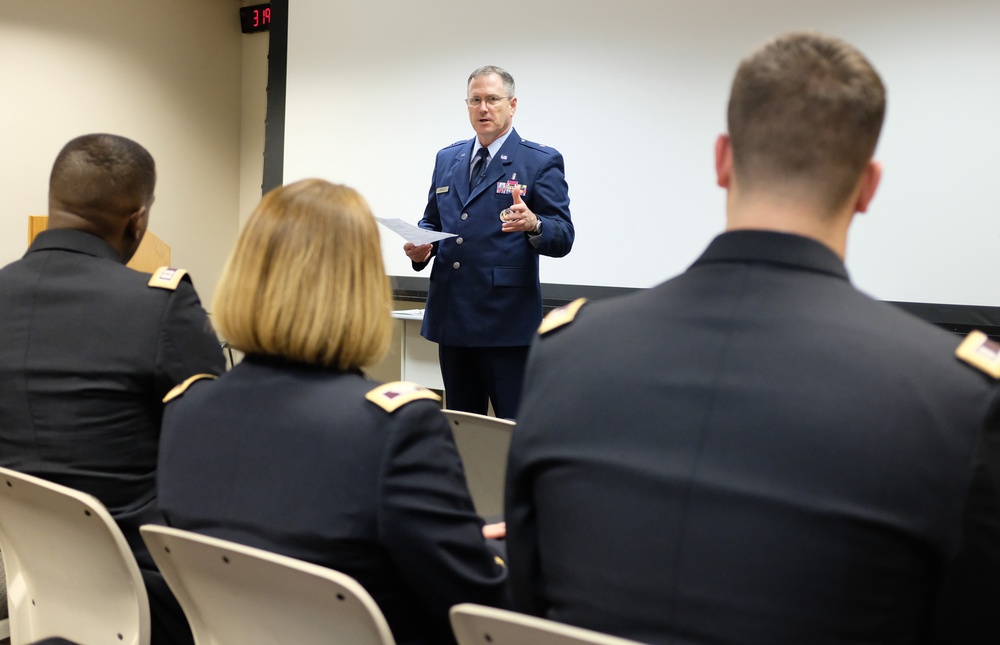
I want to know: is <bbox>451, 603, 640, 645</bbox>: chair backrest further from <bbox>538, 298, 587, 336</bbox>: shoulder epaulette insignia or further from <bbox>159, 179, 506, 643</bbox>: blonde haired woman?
<bbox>538, 298, 587, 336</bbox>: shoulder epaulette insignia

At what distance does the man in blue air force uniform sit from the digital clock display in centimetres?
352

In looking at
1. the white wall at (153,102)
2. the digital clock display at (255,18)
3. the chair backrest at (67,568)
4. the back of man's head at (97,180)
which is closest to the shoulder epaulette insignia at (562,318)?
the chair backrest at (67,568)

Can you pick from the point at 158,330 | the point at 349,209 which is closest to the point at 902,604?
the point at 349,209

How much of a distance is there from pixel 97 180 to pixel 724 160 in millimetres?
1439

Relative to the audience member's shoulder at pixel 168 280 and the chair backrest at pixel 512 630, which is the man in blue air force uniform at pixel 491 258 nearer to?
the audience member's shoulder at pixel 168 280

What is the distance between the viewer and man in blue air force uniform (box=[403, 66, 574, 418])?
3.21 meters

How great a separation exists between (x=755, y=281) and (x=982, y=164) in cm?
303

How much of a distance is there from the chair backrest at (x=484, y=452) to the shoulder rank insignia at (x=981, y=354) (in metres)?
1.16

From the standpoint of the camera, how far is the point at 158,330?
172cm

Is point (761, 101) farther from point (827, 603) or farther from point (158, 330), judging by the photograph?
point (158, 330)

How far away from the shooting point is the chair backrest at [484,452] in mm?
1982

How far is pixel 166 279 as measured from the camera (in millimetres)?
1769

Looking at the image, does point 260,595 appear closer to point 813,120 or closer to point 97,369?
point 97,369

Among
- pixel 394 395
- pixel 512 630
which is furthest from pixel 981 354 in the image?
pixel 394 395
